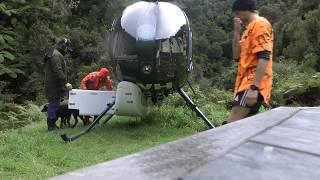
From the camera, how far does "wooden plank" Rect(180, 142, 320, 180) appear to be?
139cm

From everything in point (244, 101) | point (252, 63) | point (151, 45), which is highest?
point (151, 45)

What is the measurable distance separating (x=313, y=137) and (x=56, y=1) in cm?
3145

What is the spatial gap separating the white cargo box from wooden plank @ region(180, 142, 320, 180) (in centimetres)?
745

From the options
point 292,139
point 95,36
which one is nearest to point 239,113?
point 292,139

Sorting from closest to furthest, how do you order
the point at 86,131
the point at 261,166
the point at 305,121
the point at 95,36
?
the point at 261,166 → the point at 305,121 → the point at 86,131 → the point at 95,36

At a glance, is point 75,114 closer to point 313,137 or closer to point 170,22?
point 170,22

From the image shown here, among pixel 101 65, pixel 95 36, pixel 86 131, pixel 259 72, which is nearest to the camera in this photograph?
pixel 259 72

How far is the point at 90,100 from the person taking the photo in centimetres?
913

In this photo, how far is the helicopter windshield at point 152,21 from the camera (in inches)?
323

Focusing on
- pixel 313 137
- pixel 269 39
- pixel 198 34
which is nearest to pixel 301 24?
pixel 198 34

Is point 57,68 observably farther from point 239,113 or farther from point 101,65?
point 101,65

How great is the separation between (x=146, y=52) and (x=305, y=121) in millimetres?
6133

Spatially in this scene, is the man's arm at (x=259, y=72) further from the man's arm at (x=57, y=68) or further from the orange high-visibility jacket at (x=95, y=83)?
the orange high-visibility jacket at (x=95, y=83)

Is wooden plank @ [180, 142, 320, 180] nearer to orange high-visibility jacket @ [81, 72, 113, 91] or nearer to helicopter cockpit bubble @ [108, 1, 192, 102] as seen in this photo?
helicopter cockpit bubble @ [108, 1, 192, 102]
